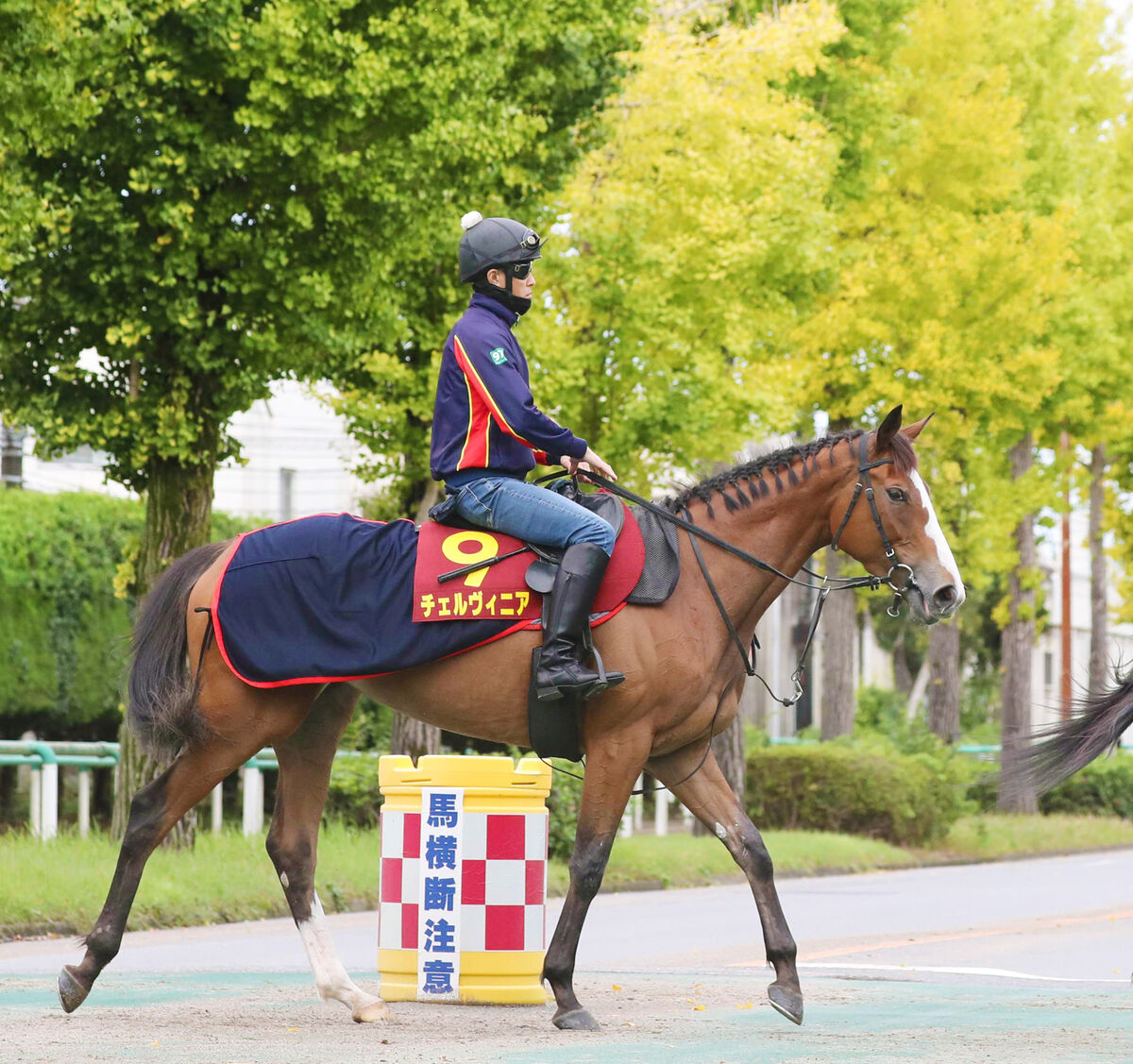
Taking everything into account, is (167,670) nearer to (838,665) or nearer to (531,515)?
(531,515)

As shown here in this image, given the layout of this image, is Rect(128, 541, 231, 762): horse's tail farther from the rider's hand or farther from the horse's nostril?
the horse's nostril

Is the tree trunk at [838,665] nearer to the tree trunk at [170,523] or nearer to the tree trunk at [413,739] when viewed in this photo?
the tree trunk at [413,739]

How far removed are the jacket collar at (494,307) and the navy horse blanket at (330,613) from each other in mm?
977

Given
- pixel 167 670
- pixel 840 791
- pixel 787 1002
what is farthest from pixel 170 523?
pixel 840 791

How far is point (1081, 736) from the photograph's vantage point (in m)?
8.20

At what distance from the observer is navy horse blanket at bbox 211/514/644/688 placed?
7.43 m

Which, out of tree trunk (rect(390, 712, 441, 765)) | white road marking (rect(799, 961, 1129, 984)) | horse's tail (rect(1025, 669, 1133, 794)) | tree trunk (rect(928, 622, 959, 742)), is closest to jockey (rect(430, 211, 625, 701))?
horse's tail (rect(1025, 669, 1133, 794))

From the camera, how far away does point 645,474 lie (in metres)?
20.8

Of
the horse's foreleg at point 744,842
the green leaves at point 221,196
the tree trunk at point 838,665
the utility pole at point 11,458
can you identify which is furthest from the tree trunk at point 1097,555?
the horse's foreleg at point 744,842

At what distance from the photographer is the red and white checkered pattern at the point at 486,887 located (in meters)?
8.03

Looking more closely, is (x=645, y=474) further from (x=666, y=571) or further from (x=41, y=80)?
(x=666, y=571)

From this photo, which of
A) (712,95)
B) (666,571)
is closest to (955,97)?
(712,95)

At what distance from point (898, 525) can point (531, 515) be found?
1.59 m

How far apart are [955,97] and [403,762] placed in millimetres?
19720
